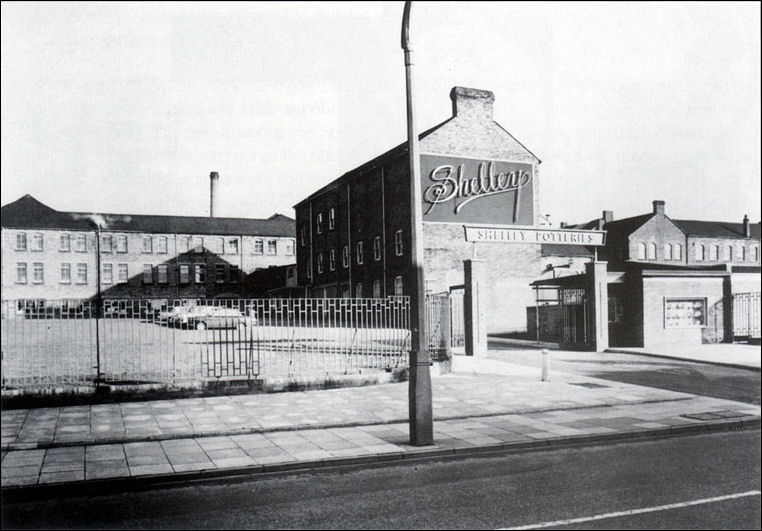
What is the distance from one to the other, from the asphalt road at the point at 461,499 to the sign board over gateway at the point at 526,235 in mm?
12163

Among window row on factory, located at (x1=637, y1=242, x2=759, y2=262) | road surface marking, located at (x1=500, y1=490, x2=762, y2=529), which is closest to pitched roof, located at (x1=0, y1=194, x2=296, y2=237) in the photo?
window row on factory, located at (x1=637, y1=242, x2=759, y2=262)

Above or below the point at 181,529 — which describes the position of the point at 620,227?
above

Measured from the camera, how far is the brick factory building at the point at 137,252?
5550 cm

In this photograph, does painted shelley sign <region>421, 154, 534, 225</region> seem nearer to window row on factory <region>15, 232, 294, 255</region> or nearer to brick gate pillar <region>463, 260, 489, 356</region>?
brick gate pillar <region>463, 260, 489, 356</region>

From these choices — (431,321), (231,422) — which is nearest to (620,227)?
(431,321)

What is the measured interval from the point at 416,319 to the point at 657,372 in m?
11.3

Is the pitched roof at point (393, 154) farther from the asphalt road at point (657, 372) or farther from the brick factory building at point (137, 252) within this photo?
the brick factory building at point (137, 252)

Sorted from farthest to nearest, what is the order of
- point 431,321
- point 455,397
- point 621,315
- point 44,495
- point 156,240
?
1. point 156,240
2. point 621,315
3. point 431,321
4. point 455,397
5. point 44,495

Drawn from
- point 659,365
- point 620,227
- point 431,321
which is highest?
point 620,227

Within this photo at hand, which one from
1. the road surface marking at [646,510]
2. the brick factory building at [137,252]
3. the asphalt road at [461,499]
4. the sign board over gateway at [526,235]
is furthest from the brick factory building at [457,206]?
the brick factory building at [137,252]

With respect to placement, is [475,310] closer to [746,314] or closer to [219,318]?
[219,318]

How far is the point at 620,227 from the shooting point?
5106 centimetres

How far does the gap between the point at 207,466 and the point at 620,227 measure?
160 feet

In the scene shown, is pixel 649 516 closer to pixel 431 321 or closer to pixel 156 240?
pixel 431 321
